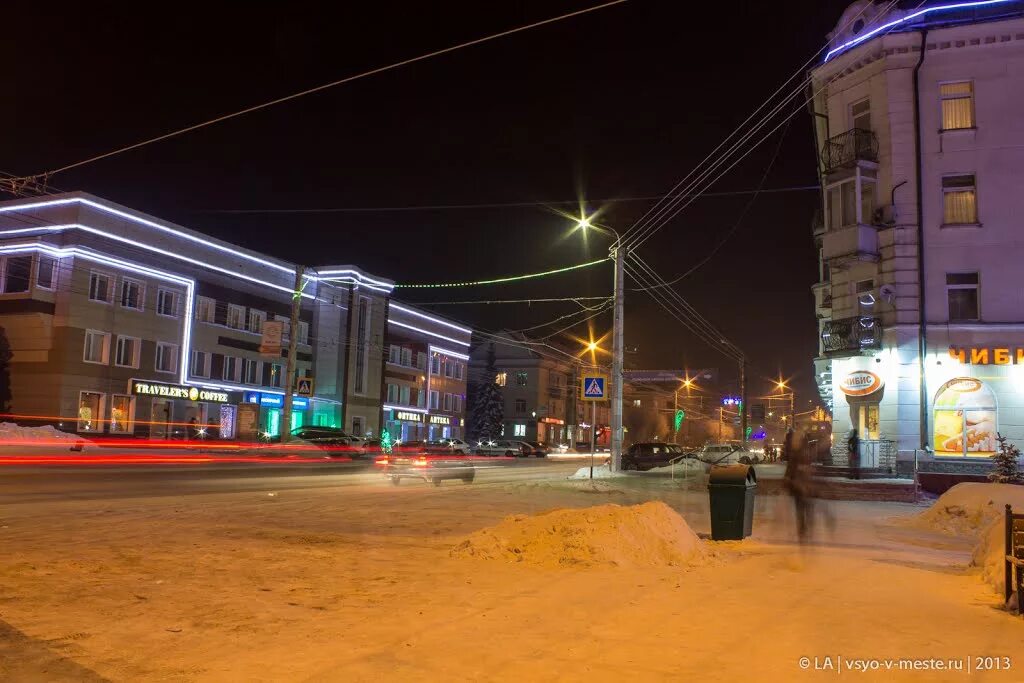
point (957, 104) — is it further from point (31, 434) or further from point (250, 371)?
point (250, 371)

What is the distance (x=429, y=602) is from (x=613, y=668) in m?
2.43

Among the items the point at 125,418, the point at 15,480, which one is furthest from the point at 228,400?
the point at 15,480

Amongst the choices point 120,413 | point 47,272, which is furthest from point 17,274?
point 120,413

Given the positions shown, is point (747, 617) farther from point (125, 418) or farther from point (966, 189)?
point (125, 418)

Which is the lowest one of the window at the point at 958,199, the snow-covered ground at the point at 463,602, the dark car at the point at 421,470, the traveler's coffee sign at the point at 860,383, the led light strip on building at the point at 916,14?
the snow-covered ground at the point at 463,602

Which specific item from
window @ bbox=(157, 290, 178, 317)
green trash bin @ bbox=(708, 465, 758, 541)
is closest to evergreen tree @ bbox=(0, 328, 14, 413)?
window @ bbox=(157, 290, 178, 317)

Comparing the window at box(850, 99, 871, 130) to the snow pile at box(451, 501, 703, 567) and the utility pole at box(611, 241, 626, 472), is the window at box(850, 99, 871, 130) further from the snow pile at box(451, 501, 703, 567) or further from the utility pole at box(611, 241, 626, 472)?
the snow pile at box(451, 501, 703, 567)

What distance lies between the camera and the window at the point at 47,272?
38.9 meters

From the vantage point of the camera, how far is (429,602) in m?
7.59

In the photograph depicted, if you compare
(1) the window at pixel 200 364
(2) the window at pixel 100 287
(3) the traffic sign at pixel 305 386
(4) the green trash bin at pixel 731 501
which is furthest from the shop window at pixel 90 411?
(4) the green trash bin at pixel 731 501

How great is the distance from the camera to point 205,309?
4734 cm

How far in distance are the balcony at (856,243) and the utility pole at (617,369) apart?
7.32 m

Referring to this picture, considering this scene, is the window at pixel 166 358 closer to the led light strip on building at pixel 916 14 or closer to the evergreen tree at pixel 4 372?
the evergreen tree at pixel 4 372

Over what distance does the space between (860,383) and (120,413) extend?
115 ft
